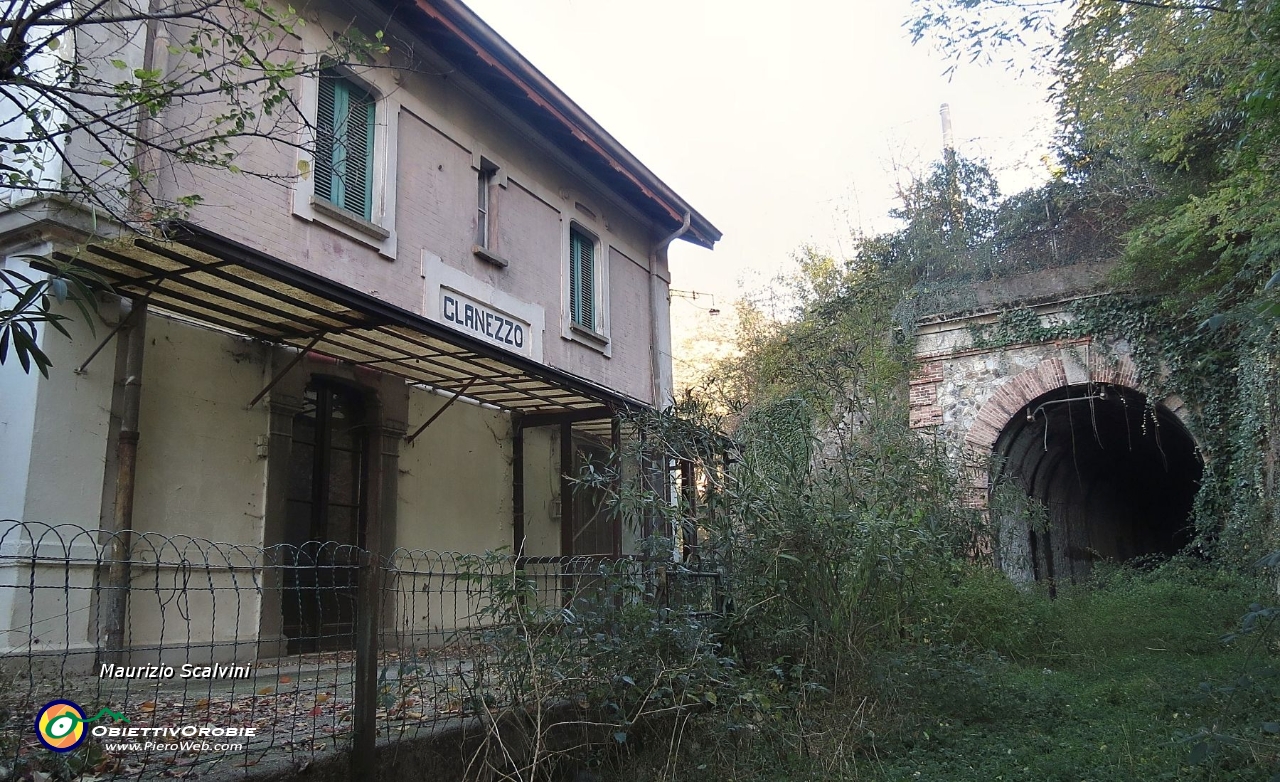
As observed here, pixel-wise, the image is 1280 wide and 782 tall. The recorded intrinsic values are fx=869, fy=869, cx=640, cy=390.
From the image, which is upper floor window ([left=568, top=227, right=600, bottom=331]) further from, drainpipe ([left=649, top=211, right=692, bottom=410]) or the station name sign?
drainpipe ([left=649, top=211, right=692, bottom=410])

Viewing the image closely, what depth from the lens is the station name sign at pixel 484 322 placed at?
29.9 ft

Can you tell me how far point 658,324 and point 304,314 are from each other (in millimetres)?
7023

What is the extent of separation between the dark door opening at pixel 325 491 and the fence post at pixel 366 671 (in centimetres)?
436

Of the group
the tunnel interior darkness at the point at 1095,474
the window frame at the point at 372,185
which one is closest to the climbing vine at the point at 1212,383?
the tunnel interior darkness at the point at 1095,474

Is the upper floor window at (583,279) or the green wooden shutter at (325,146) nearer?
the green wooden shutter at (325,146)

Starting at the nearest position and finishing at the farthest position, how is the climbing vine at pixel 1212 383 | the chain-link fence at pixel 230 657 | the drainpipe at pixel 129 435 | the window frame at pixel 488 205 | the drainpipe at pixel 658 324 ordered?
1. the chain-link fence at pixel 230 657
2. the drainpipe at pixel 129 435
3. the window frame at pixel 488 205
4. the climbing vine at pixel 1212 383
5. the drainpipe at pixel 658 324

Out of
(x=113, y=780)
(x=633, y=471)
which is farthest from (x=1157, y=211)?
(x=113, y=780)

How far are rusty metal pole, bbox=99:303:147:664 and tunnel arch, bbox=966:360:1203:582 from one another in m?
9.51

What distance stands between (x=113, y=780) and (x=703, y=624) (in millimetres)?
3166

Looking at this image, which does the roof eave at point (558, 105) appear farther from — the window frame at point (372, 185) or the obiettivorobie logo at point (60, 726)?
the obiettivorobie logo at point (60, 726)

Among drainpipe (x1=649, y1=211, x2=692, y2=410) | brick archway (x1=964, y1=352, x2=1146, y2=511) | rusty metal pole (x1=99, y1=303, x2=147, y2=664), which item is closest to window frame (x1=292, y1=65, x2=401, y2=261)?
rusty metal pole (x1=99, y1=303, x2=147, y2=664)

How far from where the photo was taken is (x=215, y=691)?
5.34 metres

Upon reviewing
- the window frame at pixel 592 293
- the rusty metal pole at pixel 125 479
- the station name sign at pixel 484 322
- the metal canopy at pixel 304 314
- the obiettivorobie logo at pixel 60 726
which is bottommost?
the obiettivorobie logo at pixel 60 726

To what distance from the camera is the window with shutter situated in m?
11.4
